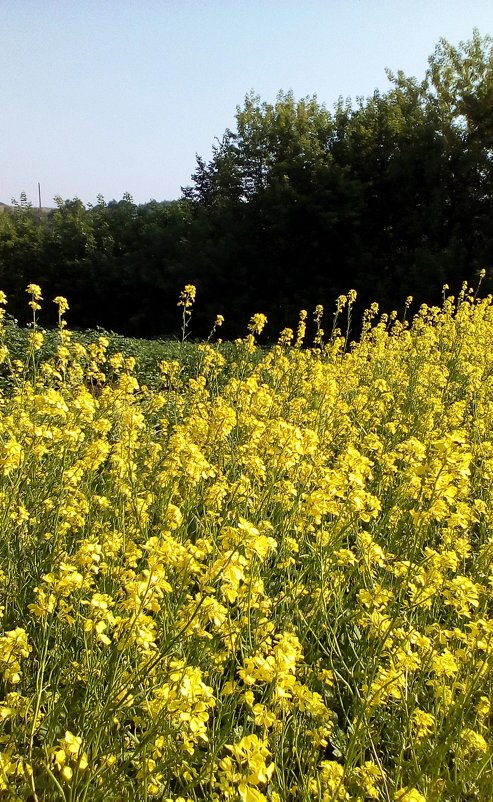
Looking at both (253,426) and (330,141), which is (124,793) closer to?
(253,426)

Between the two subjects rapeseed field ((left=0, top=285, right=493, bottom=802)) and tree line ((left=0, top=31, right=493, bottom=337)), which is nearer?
rapeseed field ((left=0, top=285, right=493, bottom=802))

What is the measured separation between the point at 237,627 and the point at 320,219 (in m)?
15.7

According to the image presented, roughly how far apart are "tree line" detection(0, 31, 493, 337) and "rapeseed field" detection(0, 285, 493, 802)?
1257 cm

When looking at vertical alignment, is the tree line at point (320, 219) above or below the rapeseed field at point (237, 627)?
above

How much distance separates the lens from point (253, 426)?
341 cm

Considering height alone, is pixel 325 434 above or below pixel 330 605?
above

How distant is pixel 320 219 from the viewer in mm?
16734

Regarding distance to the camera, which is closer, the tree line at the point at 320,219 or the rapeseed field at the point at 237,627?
the rapeseed field at the point at 237,627

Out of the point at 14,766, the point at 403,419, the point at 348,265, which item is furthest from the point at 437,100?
the point at 14,766

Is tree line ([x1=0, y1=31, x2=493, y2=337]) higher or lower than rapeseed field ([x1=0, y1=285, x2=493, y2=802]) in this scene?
higher

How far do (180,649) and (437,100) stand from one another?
17910 millimetres

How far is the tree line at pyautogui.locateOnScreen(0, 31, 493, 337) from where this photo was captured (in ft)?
52.2

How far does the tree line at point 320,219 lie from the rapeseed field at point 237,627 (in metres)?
12.6

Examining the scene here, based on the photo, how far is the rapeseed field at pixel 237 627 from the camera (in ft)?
5.35
